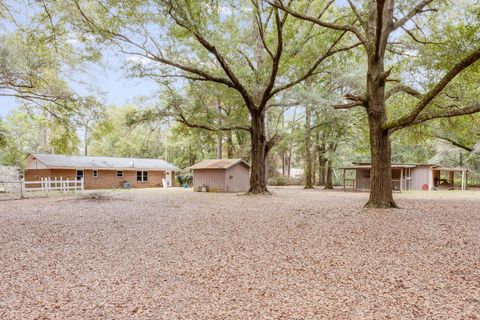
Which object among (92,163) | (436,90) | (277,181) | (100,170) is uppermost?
(436,90)

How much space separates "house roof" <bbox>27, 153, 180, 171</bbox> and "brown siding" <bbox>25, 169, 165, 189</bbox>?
2.19 feet

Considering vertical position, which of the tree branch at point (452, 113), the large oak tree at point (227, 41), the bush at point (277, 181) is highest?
the large oak tree at point (227, 41)

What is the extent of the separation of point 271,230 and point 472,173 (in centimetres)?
3263

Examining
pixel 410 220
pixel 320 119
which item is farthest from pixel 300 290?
pixel 320 119

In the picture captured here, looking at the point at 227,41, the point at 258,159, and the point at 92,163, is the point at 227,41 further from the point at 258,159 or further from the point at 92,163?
the point at 92,163

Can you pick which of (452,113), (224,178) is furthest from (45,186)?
(452,113)

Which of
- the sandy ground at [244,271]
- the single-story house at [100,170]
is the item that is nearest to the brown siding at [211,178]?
the single-story house at [100,170]

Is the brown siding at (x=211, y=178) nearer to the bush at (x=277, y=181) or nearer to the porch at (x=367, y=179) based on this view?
the porch at (x=367, y=179)

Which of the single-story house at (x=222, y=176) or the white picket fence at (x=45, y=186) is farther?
the single-story house at (x=222, y=176)

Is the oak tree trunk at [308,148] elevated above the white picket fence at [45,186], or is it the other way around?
the oak tree trunk at [308,148]

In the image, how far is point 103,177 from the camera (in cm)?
2639

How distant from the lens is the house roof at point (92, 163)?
77.3 ft

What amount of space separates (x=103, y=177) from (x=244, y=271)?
25.7 meters

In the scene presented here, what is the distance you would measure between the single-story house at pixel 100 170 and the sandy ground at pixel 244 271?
19153 mm
